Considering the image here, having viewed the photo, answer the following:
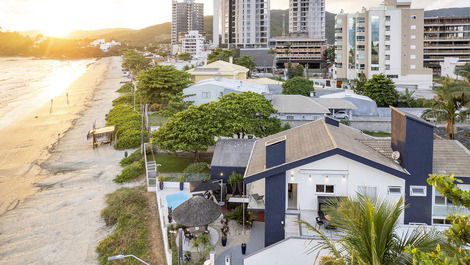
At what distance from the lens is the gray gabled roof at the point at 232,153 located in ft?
71.2

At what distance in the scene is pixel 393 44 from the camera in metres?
70.0

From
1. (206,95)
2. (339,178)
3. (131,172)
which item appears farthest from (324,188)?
(206,95)

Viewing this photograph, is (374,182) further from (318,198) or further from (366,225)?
(366,225)

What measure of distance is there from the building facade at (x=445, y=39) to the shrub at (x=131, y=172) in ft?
285

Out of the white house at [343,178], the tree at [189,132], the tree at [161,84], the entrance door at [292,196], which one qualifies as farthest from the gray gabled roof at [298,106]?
the white house at [343,178]

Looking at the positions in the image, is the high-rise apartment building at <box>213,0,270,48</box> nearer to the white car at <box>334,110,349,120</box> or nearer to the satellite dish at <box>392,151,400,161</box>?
the white car at <box>334,110,349,120</box>

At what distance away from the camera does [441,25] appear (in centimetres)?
9375

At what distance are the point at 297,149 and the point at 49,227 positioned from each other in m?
12.9

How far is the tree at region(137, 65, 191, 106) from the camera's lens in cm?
4412

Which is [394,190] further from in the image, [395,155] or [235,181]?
[235,181]

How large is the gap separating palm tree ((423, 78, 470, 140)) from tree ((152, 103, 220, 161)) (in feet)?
50.6

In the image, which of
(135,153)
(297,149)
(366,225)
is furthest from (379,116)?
(366,225)

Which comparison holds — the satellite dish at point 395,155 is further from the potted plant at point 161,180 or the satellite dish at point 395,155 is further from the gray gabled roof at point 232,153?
the potted plant at point 161,180

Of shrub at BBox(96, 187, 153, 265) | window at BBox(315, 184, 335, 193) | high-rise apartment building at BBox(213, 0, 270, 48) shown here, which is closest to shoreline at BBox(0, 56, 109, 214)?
shrub at BBox(96, 187, 153, 265)
